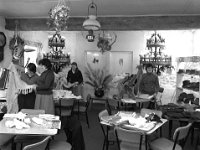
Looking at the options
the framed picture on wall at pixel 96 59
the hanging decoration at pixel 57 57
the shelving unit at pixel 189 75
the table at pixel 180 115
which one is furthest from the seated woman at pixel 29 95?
the framed picture on wall at pixel 96 59

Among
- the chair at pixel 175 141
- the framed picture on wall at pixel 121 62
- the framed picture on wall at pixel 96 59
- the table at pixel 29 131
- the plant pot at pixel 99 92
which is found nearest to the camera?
the table at pixel 29 131

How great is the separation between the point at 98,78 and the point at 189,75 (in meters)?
3.08

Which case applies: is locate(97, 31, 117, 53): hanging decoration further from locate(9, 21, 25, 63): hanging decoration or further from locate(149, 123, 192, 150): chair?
locate(149, 123, 192, 150): chair

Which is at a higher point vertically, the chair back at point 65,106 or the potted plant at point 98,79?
the potted plant at point 98,79

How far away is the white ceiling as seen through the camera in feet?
14.7

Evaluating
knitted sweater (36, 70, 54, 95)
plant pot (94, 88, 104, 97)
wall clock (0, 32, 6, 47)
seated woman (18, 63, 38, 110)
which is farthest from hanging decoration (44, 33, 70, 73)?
knitted sweater (36, 70, 54, 95)

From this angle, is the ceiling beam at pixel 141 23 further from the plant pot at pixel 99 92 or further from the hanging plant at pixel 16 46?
the plant pot at pixel 99 92

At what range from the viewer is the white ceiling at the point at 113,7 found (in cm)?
447

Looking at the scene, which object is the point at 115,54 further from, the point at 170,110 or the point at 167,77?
the point at 170,110

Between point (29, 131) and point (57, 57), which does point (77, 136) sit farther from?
point (57, 57)

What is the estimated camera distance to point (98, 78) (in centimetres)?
801

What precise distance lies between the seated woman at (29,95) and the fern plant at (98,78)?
12.5 feet

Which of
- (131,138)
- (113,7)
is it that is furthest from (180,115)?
(113,7)

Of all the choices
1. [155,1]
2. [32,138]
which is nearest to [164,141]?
[32,138]
